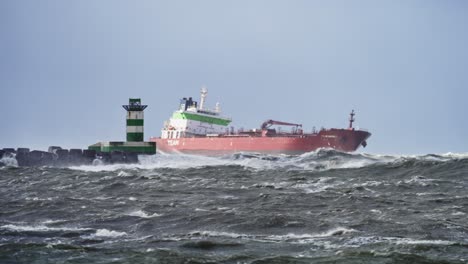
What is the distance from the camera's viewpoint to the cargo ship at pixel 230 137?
221 ft

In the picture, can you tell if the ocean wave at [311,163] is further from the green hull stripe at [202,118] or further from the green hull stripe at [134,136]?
the green hull stripe at [202,118]

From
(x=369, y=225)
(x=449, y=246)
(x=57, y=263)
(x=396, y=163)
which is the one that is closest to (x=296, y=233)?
(x=369, y=225)

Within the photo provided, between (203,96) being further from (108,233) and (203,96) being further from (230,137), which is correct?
(108,233)

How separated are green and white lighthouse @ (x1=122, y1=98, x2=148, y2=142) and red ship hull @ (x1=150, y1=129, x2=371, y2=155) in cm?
2295

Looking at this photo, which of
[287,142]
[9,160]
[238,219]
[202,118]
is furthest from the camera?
[202,118]

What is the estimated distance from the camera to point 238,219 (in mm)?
14867

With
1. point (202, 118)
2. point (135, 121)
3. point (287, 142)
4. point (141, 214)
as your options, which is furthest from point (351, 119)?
point (141, 214)

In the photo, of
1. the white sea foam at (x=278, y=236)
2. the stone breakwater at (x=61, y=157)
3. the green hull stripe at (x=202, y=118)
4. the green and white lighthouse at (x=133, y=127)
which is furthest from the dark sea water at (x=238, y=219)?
the green hull stripe at (x=202, y=118)

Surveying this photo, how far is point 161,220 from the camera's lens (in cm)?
1505

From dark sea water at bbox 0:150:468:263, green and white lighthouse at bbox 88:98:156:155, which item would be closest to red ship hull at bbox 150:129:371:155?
green and white lighthouse at bbox 88:98:156:155

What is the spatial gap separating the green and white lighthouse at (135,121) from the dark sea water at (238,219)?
21510 millimetres

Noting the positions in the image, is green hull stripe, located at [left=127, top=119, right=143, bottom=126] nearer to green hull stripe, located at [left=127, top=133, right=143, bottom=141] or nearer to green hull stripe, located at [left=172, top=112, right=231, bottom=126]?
green hull stripe, located at [left=127, top=133, right=143, bottom=141]

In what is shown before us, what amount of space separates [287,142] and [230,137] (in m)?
8.57

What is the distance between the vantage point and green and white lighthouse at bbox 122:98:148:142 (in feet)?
159
